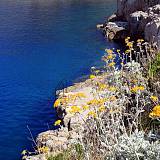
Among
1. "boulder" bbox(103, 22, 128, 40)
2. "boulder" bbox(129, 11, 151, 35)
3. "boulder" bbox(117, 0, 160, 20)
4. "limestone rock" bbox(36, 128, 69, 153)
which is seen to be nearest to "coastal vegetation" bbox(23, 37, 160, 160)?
"limestone rock" bbox(36, 128, 69, 153)

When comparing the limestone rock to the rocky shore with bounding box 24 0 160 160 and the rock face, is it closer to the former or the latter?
the rocky shore with bounding box 24 0 160 160

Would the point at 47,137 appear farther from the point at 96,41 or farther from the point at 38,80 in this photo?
the point at 96,41

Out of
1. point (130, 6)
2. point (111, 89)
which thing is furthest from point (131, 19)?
point (111, 89)

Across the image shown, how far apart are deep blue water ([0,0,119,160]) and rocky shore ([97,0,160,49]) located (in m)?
1.78

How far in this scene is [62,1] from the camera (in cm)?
7625

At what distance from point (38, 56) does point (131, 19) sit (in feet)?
42.6

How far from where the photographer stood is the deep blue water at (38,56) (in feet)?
76.9

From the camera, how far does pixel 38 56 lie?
127ft

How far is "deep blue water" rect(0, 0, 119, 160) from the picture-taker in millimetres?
23438

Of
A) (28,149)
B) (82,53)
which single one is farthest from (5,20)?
(28,149)

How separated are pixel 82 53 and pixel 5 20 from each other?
21933 mm

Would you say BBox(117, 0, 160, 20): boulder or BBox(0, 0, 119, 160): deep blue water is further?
BBox(117, 0, 160, 20): boulder

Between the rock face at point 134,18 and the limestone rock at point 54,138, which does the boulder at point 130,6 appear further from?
the limestone rock at point 54,138

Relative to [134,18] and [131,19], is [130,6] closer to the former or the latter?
[131,19]
